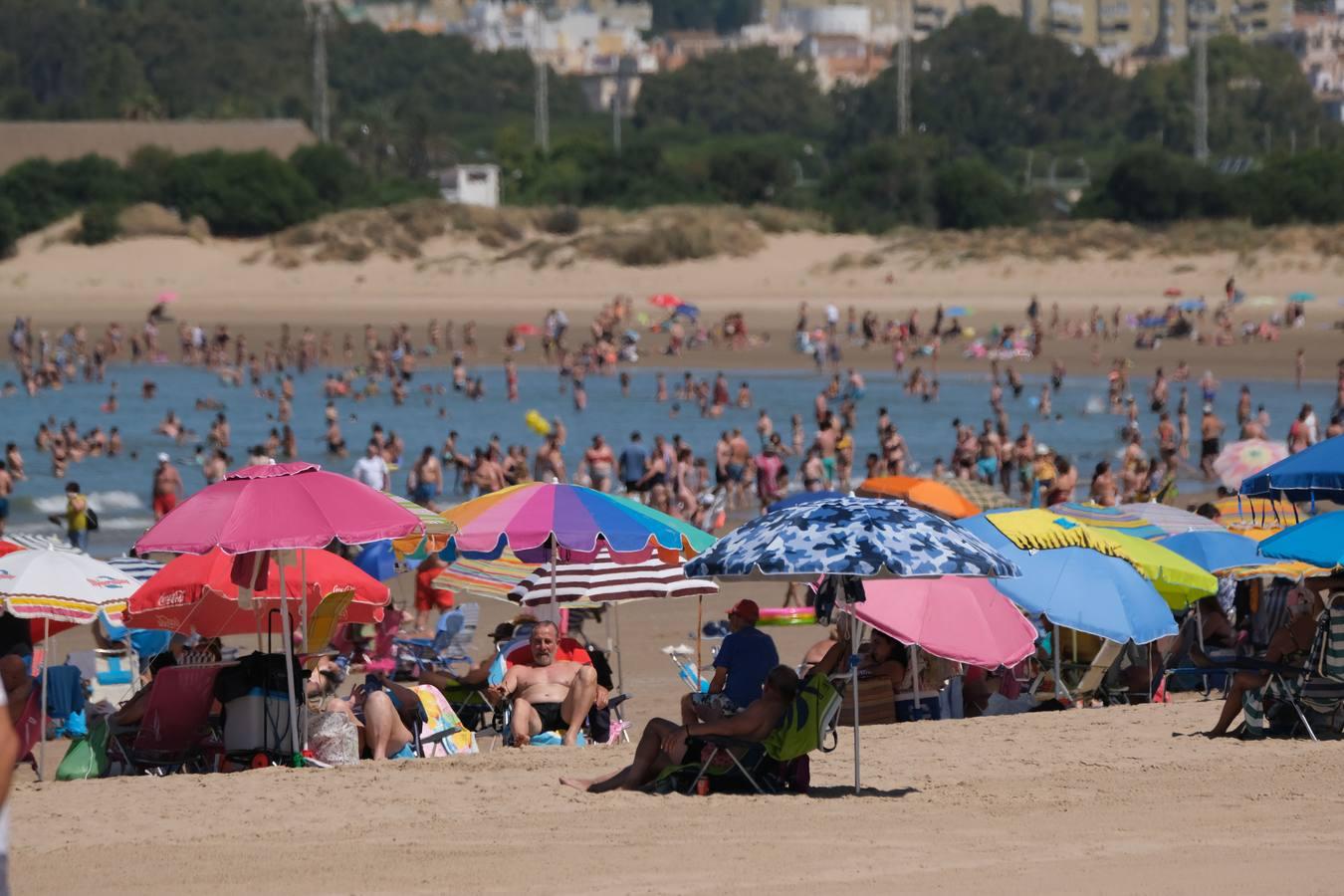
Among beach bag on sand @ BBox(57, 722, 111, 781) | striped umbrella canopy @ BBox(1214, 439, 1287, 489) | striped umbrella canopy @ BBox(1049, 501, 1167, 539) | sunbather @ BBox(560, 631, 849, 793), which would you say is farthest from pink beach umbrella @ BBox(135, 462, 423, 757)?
striped umbrella canopy @ BBox(1214, 439, 1287, 489)

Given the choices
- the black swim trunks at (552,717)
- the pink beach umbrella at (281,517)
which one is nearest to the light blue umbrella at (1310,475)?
the black swim trunks at (552,717)

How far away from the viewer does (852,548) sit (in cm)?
723

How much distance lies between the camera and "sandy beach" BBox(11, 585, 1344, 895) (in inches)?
253

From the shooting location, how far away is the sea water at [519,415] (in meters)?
27.8

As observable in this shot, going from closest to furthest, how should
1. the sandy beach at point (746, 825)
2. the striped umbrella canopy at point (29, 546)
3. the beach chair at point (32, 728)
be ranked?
the sandy beach at point (746, 825) < the beach chair at point (32, 728) < the striped umbrella canopy at point (29, 546)

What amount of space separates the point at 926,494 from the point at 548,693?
431cm

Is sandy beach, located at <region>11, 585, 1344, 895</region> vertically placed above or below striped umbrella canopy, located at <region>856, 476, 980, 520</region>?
below

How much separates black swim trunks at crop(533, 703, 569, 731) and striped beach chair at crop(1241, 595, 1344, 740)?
304 cm

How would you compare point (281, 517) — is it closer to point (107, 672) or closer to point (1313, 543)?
point (107, 672)

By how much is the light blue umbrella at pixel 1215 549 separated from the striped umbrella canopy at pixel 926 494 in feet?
6.37

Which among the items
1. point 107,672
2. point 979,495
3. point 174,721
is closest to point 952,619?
point 174,721

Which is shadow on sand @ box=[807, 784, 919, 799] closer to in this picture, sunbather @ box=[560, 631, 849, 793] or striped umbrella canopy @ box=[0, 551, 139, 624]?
sunbather @ box=[560, 631, 849, 793]

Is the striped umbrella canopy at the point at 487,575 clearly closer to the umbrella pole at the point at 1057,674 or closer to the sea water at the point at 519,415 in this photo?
the umbrella pole at the point at 1057,674

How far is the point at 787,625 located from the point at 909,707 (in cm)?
465
